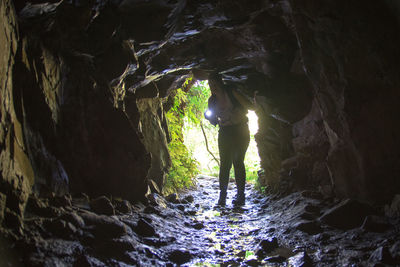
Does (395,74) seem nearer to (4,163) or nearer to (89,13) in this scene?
(89,13)

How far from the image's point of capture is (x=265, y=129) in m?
6.39

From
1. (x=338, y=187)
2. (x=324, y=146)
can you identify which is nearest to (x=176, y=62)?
(x=324, y=146)

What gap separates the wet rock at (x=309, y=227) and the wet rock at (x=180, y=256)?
119 cm

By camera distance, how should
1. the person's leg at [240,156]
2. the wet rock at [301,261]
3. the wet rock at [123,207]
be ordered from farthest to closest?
the person's leg at [240,156] < the wet rock at [123,207] < the wet rock at [301,261]

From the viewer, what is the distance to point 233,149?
6.13m

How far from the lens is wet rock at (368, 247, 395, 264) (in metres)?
1.76

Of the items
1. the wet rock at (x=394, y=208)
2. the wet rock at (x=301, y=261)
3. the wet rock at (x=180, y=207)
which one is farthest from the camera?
the wet rock at (x=180, y=207)

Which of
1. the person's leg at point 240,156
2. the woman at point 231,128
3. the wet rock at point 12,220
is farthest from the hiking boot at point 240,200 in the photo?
the wet rock at point 12,220

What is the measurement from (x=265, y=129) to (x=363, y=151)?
3.48 meters

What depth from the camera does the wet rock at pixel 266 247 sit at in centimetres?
260

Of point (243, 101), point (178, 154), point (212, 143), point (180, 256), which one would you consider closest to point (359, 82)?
point (180, 256)

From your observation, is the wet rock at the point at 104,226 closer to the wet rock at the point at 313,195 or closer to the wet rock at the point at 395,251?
the wet rock at the point at 395,251

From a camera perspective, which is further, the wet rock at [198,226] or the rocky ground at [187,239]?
the wet rock at [198,226]

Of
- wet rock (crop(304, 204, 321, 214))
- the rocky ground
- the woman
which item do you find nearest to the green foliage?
the woman
